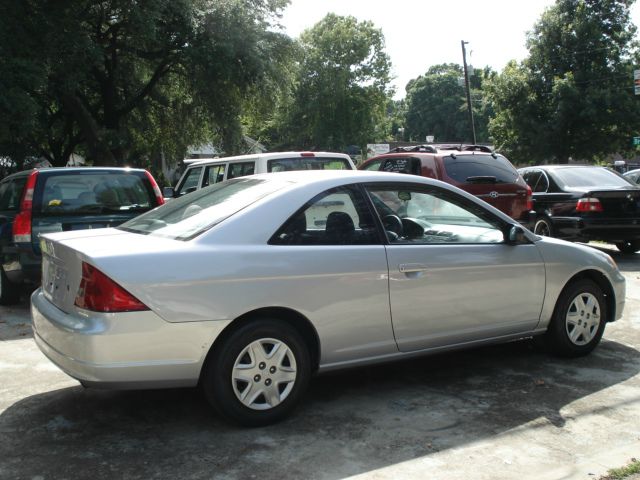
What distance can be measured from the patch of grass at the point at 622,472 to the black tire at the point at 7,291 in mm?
6766

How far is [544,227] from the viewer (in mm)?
11305

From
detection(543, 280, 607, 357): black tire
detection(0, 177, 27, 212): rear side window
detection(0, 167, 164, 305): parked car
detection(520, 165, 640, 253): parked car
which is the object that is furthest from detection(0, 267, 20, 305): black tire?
detection(520, 165, 640, 253): parked car

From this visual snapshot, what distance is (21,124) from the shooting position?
16328mm

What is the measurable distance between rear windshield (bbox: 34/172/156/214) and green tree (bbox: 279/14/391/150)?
4952 cm

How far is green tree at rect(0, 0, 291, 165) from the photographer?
16.3m

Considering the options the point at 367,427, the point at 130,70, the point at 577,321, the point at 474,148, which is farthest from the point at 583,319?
the point at 130,70

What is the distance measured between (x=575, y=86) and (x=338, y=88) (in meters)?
30.9

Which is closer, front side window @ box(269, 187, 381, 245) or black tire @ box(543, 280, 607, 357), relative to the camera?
front side window @ box(269, 187, 381, 245)

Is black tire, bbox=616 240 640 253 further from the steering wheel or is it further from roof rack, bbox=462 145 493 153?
the steering wheel

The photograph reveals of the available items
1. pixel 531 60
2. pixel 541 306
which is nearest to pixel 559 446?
pixel 541 306

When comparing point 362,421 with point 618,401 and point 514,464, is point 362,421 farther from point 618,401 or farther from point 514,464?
point 618,401

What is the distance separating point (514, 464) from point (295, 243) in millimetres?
1777

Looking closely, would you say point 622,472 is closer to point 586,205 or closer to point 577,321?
point 577,321

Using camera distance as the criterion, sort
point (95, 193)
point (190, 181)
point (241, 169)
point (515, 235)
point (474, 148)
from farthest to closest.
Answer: point (474, 148), point (190, 181), point (241, 169), point (95, 193), point (515, 235)
